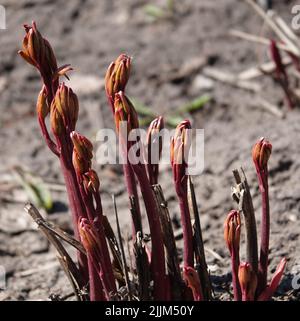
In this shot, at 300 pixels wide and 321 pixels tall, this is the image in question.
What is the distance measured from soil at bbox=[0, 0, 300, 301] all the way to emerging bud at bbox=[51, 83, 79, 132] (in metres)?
0.79

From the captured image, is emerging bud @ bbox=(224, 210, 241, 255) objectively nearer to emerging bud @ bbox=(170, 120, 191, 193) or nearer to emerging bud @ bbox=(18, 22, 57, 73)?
emerging bud @ bbox=(170, 120, 191, 193)

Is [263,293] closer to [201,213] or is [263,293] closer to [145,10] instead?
[201,213]

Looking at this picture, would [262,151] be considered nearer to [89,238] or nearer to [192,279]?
[192,279]

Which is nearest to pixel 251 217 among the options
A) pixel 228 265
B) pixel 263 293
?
pixel 263 293

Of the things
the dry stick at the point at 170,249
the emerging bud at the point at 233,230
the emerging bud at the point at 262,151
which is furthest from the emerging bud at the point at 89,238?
the emerging bud at the point at 262,151

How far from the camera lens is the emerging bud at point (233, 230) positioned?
2188mm

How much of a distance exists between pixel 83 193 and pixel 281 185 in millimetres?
1201

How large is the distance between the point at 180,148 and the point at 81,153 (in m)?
0.27

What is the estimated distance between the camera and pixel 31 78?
467cm

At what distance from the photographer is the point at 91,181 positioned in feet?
7.15

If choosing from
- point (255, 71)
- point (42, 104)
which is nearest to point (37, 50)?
point (42, 104)

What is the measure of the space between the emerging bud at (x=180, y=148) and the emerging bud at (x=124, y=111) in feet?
0.43

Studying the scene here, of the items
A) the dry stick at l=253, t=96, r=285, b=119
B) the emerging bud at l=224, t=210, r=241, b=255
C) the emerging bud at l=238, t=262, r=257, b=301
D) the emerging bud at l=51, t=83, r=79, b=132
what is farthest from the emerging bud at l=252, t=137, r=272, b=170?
the dry stick at l=253, t=96, r=285, b=119

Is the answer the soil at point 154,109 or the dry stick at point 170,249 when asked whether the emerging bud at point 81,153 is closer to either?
the dry stick at point 170,249
